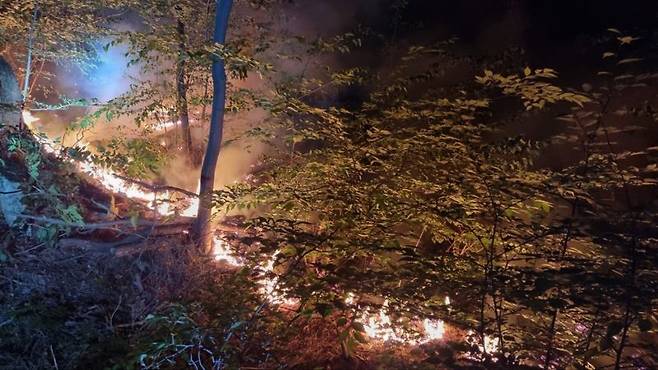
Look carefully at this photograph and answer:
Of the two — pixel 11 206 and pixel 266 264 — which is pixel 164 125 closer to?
pixel 11 206

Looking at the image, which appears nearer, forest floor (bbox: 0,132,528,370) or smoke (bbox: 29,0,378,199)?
forest floor (bbox: 0,132,528,370)

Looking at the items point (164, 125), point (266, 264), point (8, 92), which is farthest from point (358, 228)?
point (164, 125)

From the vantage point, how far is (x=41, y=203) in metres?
6.96

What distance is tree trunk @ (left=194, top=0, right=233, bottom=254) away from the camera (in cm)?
648

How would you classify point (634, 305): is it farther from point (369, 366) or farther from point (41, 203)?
point (41, 203)

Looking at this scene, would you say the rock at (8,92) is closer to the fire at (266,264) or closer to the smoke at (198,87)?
the fire at (266,264)

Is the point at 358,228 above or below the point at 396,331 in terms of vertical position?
above

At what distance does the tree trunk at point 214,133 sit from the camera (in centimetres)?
648

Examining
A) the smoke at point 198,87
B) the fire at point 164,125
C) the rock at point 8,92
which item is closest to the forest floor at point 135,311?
the rock at point 8,92

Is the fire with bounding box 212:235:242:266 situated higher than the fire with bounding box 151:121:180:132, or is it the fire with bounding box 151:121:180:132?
the fire with bounding box 151:121:180:132

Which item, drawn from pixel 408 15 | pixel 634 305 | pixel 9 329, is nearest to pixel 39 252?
pixel 9 329

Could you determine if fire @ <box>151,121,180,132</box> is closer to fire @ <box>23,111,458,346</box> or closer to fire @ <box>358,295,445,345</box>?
fire @ <box>23,111,458,346</box>

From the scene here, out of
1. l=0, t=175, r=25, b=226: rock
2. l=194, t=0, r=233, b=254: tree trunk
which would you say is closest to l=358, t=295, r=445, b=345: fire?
l=194, t=0, r=233, b=254: tree trunk

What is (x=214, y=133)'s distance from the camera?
22.5ft
